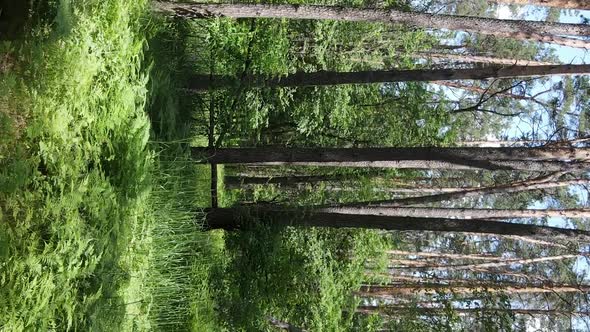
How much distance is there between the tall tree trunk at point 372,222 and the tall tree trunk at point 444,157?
0.77 m

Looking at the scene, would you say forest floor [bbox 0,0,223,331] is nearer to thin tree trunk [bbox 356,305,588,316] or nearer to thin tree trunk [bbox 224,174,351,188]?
thin tree trunk [bbox 224,174,351,188]

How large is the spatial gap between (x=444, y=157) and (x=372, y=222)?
146 cm

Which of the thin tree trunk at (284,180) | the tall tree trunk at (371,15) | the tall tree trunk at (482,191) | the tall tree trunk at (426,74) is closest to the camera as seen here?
the tall tree trunk at (371,15)

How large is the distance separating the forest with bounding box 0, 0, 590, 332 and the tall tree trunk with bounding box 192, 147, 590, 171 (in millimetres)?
27

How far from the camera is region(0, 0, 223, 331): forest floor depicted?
4.57 m

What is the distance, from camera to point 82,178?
5.36 metres

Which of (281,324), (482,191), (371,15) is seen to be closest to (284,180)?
(281,324)

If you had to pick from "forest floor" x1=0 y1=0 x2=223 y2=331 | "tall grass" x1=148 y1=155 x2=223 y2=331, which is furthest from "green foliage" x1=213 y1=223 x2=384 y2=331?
"forest floor" x1=0 y1=0 x2=223 y2=331

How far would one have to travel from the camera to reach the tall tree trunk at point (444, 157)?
23.3 ft

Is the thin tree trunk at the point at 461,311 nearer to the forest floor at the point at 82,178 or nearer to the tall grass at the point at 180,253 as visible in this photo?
the tall grass at the point at 180,253

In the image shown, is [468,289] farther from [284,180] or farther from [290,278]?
[290,278]

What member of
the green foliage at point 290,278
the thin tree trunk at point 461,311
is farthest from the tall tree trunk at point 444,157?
the thin tree trunk at point 461,311

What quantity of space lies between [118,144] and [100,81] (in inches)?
28.2

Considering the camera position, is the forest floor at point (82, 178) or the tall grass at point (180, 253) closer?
the forest floor at point (82, 178)
